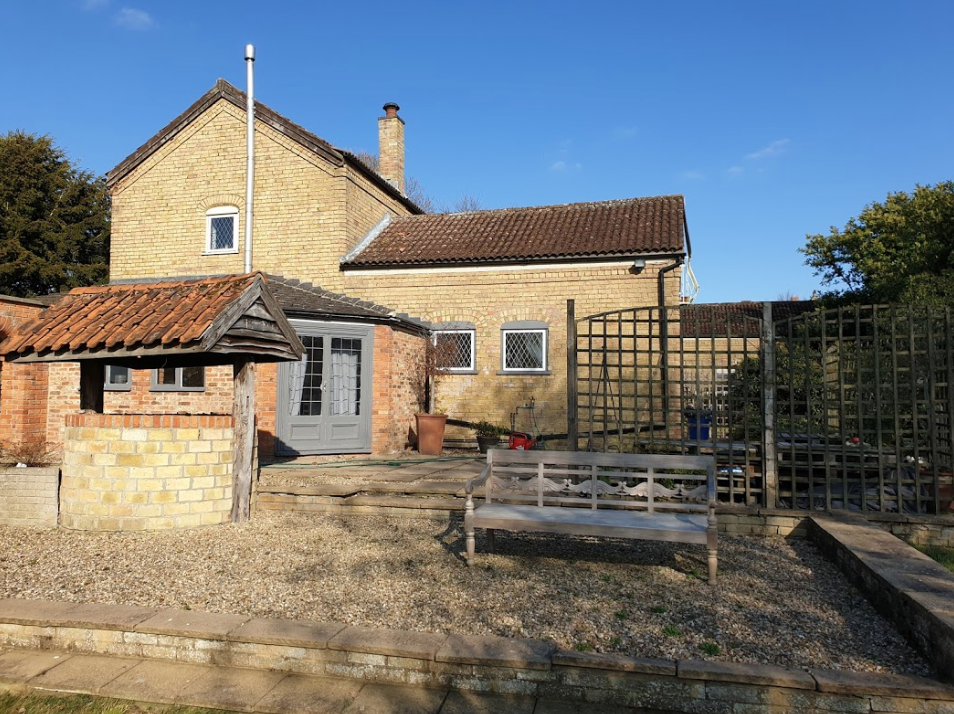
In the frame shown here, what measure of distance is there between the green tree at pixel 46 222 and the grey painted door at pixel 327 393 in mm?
20483

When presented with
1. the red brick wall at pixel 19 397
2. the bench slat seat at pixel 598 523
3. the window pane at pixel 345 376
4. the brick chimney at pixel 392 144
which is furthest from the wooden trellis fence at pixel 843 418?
the brick chimney at pixel 392 144

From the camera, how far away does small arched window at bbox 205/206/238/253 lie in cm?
1722

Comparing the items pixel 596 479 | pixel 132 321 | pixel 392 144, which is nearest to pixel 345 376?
pixel 132 321

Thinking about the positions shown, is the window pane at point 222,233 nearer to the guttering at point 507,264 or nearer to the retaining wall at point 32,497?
the guttering at point 507,264

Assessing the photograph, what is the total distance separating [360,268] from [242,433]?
31.2ft

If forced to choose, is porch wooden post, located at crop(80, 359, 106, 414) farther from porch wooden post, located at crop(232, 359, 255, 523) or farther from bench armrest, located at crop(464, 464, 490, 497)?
bench armrest, located at crop(464, 464, 490, 497)

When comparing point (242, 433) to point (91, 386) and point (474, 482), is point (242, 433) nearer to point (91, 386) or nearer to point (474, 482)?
point (91, 386)

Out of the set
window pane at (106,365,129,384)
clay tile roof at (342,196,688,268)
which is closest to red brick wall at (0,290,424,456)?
window pane at (106,365,129,384)

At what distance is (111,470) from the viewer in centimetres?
691

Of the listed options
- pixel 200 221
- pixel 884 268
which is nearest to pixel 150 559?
pixel 200 221

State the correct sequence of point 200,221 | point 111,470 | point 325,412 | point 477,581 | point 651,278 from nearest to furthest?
1. point 477,581
2. point 111,470
3. point 325,412
4. point 651,278
5. point 200,221

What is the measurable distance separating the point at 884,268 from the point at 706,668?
85.1ft

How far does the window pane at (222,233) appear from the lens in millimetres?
17281

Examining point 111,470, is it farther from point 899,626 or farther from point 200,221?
point 200,221
